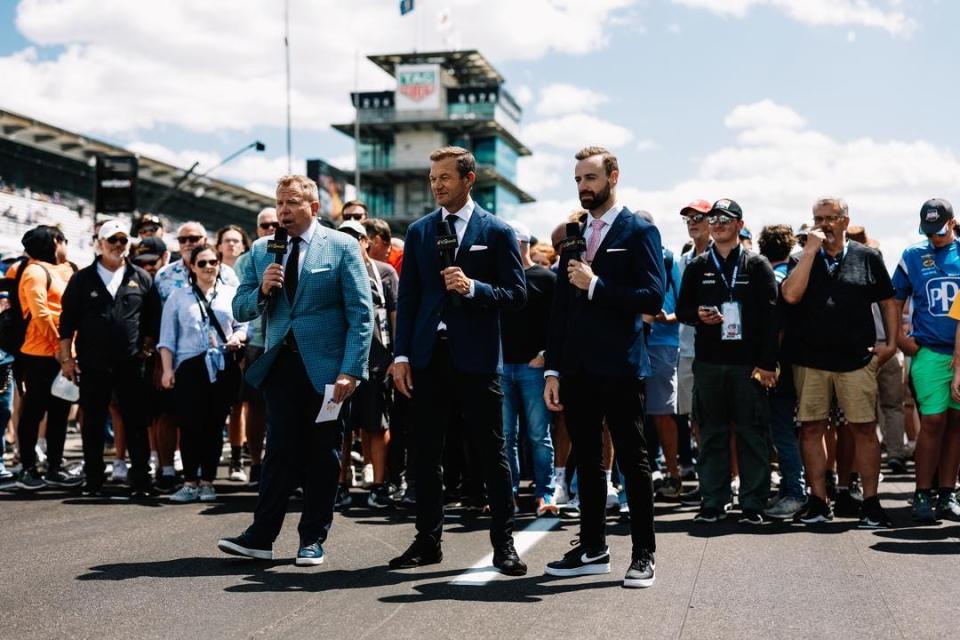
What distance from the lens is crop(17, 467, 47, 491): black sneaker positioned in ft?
29.5

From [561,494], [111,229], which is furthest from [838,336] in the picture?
[111,229]

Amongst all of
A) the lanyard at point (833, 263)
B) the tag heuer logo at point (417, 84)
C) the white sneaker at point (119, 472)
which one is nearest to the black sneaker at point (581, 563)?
the lanyard at point (833, 263)

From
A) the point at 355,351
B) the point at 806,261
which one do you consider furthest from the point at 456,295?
the point at 806,261

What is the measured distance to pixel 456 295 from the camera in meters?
5.54

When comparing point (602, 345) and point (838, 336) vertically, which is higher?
point (838, 336)

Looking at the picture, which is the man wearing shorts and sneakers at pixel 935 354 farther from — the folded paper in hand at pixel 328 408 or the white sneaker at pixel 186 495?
the white sneaker at pixel 186 495

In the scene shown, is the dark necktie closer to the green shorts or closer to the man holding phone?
the man holding phone

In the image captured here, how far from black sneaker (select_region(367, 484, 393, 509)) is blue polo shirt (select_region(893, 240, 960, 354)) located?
13.4 feet

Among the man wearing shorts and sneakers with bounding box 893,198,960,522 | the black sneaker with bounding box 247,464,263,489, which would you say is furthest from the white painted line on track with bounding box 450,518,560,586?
the black sneaker with bounding box 247,464,263,489

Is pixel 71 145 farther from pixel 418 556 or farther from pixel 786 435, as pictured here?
pixel 418 556

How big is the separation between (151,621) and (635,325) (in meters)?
2.75

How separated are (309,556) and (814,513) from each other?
3.73m

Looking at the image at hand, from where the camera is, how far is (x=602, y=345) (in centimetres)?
542

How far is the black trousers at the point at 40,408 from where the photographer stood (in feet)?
30.0
